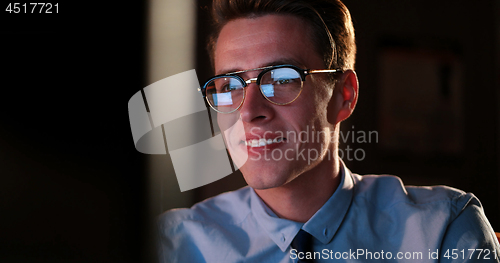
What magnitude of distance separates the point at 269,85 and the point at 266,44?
0.12m

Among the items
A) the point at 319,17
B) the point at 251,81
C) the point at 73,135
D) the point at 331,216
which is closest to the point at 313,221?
the point at 331,216

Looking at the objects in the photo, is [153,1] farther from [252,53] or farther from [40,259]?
[40,259]

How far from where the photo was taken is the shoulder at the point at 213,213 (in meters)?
1.11

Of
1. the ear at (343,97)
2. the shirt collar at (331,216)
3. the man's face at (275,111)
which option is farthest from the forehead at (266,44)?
the shirt collar at (331,216)

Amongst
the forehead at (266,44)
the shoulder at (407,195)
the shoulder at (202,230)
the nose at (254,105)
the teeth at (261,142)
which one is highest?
the forehead at (266,44)

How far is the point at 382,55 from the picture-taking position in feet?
4.45

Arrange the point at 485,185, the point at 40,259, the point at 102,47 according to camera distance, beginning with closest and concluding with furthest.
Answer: the point at 40,259
the point at 102,47
the point at 485,185

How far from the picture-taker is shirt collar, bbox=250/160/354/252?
0.98 m

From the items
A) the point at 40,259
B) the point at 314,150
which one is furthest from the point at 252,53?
the point at 40,259

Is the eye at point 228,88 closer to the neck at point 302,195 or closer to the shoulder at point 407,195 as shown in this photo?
the neck at point 302,195

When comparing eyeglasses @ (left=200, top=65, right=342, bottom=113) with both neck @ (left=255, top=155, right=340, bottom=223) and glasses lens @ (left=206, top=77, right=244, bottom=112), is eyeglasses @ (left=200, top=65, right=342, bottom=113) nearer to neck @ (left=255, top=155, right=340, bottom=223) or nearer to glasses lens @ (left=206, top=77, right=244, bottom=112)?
glasses lens @ (left=206, top=77, right=244, bottom=112)

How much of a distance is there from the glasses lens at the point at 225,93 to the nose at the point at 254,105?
0.09ft

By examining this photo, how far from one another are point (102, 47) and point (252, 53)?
1.46ft

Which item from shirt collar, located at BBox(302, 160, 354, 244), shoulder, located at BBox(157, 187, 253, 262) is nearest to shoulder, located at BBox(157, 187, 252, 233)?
shoulder, located at BBox(157, 187, 253, 262)
